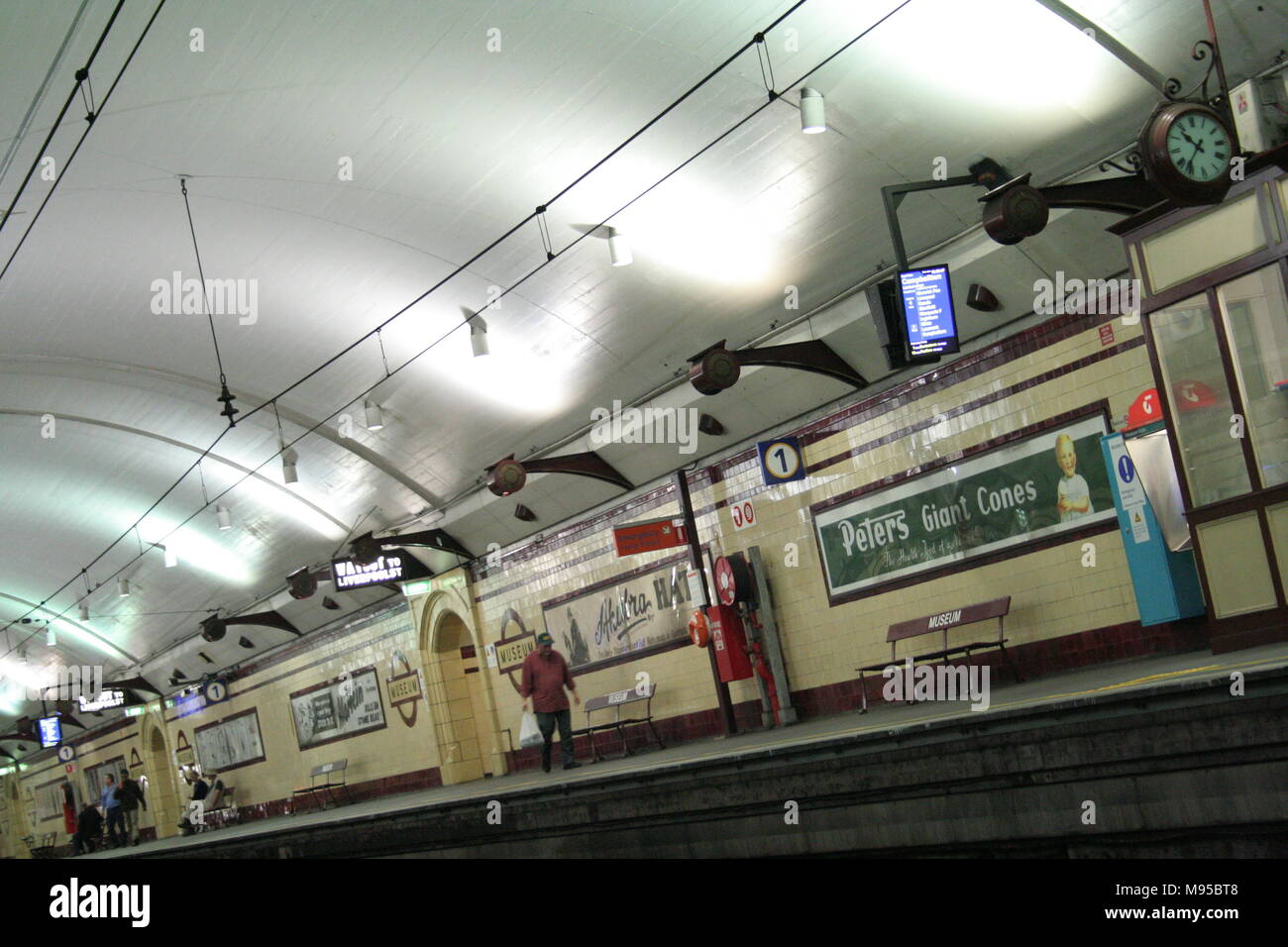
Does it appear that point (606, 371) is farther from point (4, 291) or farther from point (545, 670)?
point (4, 291)

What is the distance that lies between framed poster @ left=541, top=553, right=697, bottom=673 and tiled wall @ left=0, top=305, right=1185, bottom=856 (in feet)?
0.59

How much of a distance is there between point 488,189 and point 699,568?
5273 millimetres

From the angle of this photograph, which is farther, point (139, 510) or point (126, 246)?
point (139, 510)

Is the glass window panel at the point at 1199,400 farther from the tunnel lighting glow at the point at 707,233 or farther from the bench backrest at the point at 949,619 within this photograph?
the tunnel lighting glow at the point at 707,233

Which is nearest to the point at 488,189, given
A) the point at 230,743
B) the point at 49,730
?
the point at 230,743

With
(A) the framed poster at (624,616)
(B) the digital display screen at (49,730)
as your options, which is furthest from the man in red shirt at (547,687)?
(B) the digital display screen at (49,730)

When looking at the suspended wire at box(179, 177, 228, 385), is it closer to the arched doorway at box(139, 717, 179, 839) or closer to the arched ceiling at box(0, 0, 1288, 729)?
the arched ceiling at box(0, 0, 1288, 729)

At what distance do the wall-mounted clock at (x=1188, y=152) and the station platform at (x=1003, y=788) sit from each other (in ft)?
9.91

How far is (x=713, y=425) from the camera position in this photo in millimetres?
14609

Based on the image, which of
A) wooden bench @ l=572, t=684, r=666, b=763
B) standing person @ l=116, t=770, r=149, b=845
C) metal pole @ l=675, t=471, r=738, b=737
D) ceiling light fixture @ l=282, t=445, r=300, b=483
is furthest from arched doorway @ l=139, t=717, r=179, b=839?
metal pole @ l=675, t=471, r=738, b=737

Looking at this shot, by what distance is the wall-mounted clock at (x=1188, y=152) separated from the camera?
784 cm
